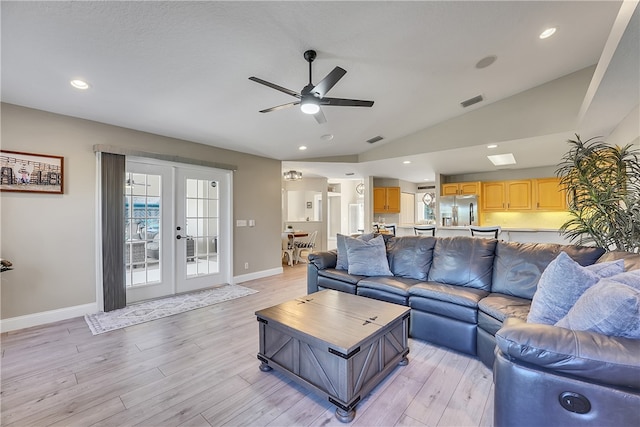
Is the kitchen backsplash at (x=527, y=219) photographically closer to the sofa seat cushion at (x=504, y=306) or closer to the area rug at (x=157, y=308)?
the sofa seat cushion at (x=504, y=306)

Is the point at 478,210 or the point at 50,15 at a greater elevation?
the point at 50,15

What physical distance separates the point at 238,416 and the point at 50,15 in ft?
10.2

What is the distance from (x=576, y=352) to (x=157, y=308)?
4306 millimetres

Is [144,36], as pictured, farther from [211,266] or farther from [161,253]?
[211,266]

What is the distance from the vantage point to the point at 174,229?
175 inches

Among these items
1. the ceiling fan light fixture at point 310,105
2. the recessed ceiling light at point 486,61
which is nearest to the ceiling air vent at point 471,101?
the recessed ceiling light at point 486,61

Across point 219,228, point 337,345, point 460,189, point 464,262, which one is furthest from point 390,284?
point 460,189

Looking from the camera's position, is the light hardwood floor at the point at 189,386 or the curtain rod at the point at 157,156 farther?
the curtain rod at the point at 157,156

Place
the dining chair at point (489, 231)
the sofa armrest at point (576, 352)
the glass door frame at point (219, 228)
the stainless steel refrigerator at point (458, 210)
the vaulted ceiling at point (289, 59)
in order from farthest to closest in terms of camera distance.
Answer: the stainless steel refrigerator at point (458, 210) → the glass door frame at point (219, 228) → the dining chair at point (489, 231) → the vaulted ceiling at point (289, 59) → the sofa armrest at point (576, 352)

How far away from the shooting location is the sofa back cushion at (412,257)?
11.0ft

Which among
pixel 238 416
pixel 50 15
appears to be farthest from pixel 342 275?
pixel 50 15

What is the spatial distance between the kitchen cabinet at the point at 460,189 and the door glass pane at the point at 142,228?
676 centimetres

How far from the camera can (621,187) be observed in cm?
243

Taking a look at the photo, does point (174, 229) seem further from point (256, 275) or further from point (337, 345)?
point (337, 345)
